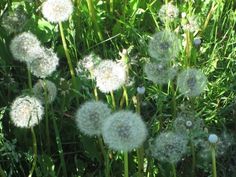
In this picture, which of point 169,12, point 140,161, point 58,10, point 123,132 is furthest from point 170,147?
point 169,12

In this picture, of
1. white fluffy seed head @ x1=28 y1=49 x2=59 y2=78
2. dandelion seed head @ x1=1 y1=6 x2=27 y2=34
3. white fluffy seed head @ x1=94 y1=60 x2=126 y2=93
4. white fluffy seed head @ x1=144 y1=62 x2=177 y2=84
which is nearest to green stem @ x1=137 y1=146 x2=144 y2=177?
white fluffy seed head @ x1=94 y1=60 x2=126 y2=93

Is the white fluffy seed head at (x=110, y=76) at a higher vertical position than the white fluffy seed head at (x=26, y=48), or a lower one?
lower

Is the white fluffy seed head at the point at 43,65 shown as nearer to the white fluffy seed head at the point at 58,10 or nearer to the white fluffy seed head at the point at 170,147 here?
the white fluffy seed head at the point at 58,10

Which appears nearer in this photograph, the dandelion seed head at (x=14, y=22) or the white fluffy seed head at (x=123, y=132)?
the white fluffy seed head at (x=123, y=132)

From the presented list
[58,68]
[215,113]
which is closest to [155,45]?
[215,113]

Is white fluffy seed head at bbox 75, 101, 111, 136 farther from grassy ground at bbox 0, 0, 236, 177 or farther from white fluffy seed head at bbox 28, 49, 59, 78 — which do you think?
white fluffy seed head at bbox 28, 49, 59, 78

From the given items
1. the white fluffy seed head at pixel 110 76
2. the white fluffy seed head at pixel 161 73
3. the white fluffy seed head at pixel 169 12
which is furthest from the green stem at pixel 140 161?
the white fluffy seed head at pixel 169 12

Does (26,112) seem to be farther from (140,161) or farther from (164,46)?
(164,46)
